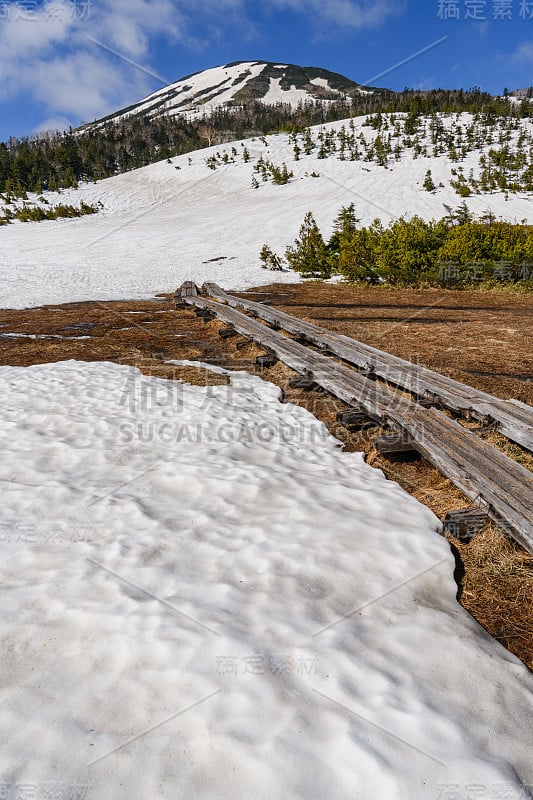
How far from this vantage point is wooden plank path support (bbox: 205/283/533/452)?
5672 mm

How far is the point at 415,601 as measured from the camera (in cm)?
329

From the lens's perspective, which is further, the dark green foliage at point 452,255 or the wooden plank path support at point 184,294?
the dark green foliage at point 452,255

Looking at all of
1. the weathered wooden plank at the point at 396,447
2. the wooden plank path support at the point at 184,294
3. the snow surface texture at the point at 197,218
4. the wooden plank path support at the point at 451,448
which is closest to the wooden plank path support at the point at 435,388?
the wooden plank path support at the point at 451,448

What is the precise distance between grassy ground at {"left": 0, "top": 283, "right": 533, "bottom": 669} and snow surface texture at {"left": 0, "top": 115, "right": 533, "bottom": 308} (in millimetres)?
5618

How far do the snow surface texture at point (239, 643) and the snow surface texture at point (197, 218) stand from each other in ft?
54.1

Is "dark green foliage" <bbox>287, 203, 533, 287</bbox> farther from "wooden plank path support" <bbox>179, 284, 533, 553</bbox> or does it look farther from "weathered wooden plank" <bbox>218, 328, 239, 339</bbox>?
"wooden plank path support" <bbox>179, 284, 533, 553</bbox>

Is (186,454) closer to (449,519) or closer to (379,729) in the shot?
(449,519)

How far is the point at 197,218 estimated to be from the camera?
178 ft

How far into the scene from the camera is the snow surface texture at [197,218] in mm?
25703

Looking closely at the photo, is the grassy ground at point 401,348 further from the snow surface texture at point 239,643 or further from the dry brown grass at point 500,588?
the snow surface texture at point 239,643

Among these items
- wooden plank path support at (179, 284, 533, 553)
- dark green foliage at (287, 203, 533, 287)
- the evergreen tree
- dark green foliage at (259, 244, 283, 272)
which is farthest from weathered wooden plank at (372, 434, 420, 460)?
dark green foliage at (259, 244, 283, 272)

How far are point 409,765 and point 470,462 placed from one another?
303 cm

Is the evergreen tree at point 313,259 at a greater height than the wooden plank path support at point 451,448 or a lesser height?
greater

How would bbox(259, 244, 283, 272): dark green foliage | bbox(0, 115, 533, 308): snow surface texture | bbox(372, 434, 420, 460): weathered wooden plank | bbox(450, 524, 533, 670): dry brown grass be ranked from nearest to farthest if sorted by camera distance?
1. bbox(450, 524, 533, 670): dry brown grass
2. bbox(372, 434, 420, 460): weathered wooden plank
3. bbox(0, 115, 533, 308): snow surface texture
4. bbox(259, 244, 283, 272): dark green foliage
